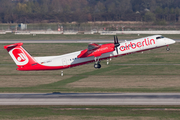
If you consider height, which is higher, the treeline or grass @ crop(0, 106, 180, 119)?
the treeline

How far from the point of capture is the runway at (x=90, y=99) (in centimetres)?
4912

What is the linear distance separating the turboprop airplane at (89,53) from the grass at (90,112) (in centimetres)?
1384

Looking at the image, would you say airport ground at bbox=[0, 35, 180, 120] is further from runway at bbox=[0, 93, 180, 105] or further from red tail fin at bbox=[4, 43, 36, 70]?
red tail fin at bbox=[4, 43, 36, 70]

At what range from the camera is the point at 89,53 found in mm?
58031

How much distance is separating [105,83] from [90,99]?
57.1 feet

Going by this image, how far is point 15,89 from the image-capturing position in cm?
6275

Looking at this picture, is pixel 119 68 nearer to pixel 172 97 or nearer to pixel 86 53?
pixel 86 53

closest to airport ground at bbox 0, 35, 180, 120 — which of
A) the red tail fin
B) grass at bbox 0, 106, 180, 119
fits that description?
grass at bbox 0, 106, 180, 119

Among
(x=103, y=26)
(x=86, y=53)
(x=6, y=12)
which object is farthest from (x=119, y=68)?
(x=6, y=12)

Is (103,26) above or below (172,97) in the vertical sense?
above

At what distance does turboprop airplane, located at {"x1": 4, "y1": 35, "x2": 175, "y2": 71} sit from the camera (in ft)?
188

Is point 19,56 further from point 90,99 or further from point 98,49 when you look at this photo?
point 90,99

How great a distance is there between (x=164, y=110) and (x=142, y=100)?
548 cm

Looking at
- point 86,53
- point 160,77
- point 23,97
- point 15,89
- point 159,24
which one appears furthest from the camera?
point 159,24
